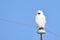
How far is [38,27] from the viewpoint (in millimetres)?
7062

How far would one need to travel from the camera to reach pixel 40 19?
697 centimetres

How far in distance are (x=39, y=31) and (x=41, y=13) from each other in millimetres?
937

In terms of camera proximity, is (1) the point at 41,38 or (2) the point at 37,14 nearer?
(1) the point at 41,38

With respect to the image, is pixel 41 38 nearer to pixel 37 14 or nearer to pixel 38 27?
pixel 38 27

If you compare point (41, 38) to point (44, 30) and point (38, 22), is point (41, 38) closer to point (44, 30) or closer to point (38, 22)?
point (44, 30)

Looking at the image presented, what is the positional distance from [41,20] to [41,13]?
0.36 meters

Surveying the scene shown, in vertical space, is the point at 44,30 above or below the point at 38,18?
below

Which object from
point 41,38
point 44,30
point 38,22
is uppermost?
point 38,22

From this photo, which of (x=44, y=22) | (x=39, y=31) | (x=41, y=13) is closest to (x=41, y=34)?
(x=39, y=31)

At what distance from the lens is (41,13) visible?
6.94 metres

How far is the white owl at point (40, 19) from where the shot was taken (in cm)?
A: 689

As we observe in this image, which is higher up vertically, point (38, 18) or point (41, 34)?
point (38, 18)

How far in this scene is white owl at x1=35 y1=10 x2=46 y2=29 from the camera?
22.6 feet

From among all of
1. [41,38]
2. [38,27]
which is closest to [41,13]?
[38,27]
